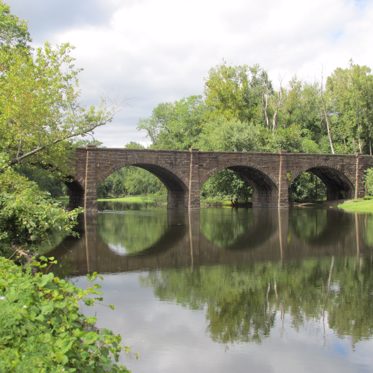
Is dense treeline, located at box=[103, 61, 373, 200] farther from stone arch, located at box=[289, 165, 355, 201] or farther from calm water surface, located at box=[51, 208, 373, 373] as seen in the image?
calm water surface, located at box=[51, 208, 373, 373]

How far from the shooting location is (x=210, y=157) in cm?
4138

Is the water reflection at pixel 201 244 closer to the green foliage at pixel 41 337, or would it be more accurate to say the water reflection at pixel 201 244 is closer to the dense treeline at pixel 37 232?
the dense treeline at pixel 37 232

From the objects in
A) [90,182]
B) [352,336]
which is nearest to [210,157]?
[90,182]

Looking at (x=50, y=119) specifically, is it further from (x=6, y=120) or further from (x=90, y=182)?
(x=90, y=182)

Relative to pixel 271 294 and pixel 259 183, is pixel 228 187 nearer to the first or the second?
pixel 259 183

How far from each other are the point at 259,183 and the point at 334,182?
9782 millimetres

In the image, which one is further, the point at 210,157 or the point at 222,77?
the point at 222,77

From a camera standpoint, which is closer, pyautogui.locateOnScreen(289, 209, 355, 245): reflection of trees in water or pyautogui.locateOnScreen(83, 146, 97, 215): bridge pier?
pyautogui.locateOnScreen(289, 209, 355, 245): reflection of trees in water

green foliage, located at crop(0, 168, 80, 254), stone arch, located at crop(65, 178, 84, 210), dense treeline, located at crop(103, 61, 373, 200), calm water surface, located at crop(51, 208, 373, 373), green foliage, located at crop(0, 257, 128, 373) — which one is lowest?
calm water surface, located at crop(51, 208, 373, 373)

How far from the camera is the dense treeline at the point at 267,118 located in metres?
50.6

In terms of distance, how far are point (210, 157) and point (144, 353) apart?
33.9 metres

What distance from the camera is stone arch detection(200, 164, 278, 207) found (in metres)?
44.7

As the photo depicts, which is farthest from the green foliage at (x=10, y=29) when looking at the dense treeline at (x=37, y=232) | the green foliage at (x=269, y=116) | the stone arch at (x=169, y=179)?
the green foliage at (x=269, y=116)

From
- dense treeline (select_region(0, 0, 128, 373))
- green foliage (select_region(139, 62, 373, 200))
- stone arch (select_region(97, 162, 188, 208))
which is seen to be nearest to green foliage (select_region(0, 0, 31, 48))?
dense treeline (select_region(0, 0, 128, 373))
